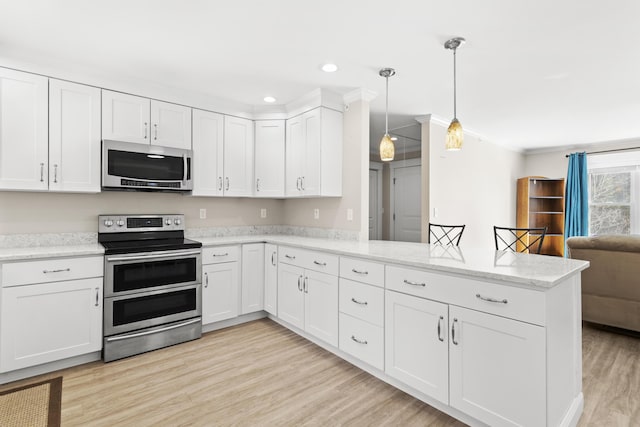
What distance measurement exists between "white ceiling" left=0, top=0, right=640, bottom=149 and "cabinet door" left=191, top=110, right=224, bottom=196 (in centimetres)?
28

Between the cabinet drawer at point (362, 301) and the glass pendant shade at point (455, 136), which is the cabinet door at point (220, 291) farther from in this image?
the glass pendant shade at point (455, 136)

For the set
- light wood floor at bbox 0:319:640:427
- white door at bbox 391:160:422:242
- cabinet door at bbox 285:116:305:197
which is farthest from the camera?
white door at bbox 391:160:422:242

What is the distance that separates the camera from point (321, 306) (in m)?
2.83

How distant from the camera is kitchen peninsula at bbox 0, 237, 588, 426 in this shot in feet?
5.13

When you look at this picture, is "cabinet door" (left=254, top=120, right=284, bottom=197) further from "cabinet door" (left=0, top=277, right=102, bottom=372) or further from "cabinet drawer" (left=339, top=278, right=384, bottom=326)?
"cabinet door" (left=0, top=277, right=102, bottom=372)

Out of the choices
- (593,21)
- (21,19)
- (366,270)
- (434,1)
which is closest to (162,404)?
(366,270)

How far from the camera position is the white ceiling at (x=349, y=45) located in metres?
1.99

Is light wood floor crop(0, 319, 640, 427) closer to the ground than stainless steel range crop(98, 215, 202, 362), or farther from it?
closer to the ground

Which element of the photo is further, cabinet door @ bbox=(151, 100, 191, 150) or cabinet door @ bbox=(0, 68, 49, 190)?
cabinet door @ bbox=(151, 100, 191, 150)

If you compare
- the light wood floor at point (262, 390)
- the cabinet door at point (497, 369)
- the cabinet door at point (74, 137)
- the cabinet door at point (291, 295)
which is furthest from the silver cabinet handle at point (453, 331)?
the cabinet door at point (74, 137)

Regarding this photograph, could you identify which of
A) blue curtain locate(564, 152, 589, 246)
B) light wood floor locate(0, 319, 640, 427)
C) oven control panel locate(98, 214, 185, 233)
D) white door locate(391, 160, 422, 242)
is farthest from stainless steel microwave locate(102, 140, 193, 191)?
blue curtain locate(564, 152, 589, 246)

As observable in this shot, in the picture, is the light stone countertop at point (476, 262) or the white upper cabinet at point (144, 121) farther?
the white upper cabinet at point (144, 121)

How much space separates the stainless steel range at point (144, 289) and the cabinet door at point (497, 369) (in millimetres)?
2299

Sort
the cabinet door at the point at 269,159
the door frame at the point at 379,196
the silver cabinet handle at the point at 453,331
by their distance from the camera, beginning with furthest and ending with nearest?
1. the door frame at the point at 379,196
2. the cabinet door at the point at 269,159
3. the silver cabinet handle at the point at 453,331
